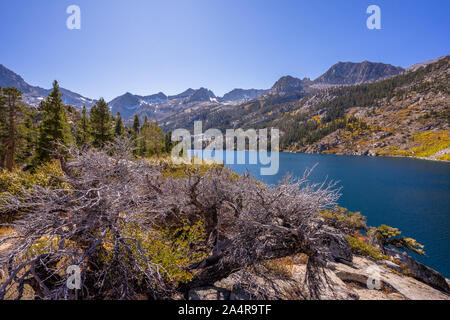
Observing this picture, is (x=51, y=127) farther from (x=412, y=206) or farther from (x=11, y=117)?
(x=412, y=206)

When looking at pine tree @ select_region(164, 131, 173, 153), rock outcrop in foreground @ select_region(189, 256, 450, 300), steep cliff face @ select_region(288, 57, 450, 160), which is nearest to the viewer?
rock outcrop in foreground @ select_region(189, 256, 450, 300)

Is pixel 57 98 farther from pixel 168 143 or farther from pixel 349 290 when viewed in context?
pixel 349 290

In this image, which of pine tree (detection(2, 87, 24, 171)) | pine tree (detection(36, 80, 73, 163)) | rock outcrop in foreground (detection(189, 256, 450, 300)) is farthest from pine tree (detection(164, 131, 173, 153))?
rock outcrop in foreground (detection(189, 256, 450, 300))

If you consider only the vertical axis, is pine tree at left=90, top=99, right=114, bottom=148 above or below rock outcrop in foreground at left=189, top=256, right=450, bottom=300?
above

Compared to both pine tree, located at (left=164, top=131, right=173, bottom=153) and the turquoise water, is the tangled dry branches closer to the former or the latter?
the turquoise water

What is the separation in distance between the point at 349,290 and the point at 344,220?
11341mm

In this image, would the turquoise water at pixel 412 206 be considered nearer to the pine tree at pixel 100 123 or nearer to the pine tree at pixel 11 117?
the pine tree at pixel 100 123

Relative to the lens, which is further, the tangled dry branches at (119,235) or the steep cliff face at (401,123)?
the steep cliff face at (401,123)
